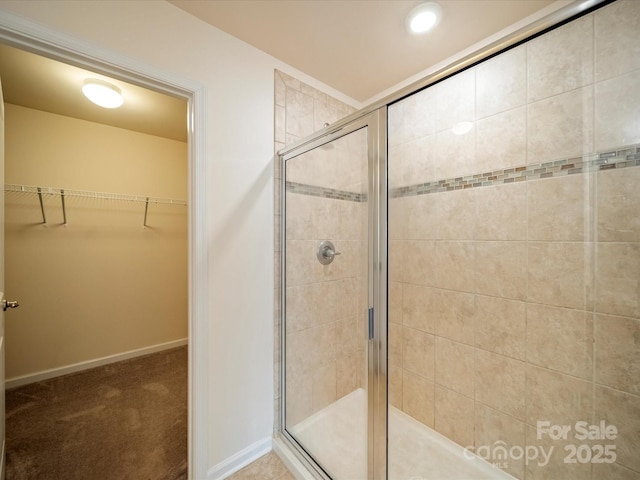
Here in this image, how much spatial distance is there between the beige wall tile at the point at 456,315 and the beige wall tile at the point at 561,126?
2.55 feet

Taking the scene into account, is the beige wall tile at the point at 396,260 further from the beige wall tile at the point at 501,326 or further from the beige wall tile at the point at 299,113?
the beige wall tile at the point at 299,113

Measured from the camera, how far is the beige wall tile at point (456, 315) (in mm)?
1356

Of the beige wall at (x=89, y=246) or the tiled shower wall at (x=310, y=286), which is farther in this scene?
the beige wall at (x=89, y=246)

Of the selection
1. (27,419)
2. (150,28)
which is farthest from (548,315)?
(27,419)

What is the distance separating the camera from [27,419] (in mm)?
1616

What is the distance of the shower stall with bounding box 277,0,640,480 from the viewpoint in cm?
94

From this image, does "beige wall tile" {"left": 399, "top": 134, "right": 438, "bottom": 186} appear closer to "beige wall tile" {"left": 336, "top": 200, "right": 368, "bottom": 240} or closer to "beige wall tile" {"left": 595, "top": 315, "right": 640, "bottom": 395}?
"beige wall tile" {"left": 336, "top": 200, "right": 368, "bottom": 240}

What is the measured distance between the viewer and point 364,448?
3.52ft

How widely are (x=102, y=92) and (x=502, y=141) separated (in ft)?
8.27

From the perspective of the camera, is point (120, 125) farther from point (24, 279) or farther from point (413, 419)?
point (413, 419)

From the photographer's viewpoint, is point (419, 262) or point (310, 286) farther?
point (419, 262)

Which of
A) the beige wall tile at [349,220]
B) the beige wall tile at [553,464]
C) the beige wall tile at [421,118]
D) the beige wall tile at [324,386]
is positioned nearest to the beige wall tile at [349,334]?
the beige wall tile at [324,386]

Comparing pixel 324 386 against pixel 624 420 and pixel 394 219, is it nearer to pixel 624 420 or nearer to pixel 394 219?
pixel 394 219

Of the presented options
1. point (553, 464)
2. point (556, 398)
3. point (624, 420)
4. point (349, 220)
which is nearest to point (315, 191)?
point (349, 220)
